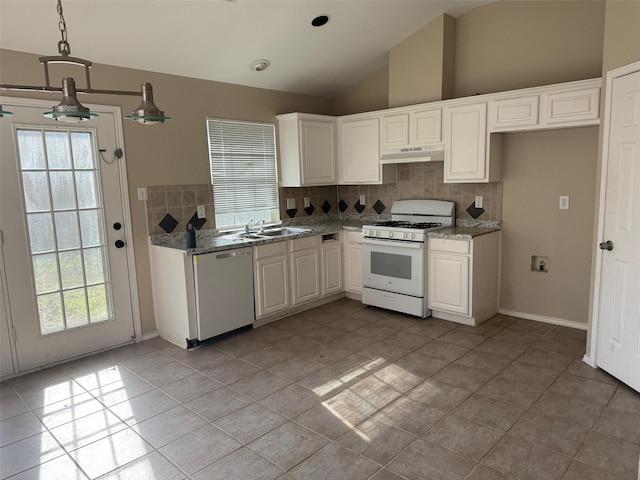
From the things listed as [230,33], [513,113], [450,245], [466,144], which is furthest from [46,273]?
[513,113]

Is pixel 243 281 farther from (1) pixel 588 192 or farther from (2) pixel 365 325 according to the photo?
(1) pixel 588 192

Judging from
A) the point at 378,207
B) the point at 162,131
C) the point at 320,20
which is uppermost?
the point at 320,20

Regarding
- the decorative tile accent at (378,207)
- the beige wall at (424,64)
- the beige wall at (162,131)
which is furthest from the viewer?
the decorative tile accent at (378,207)

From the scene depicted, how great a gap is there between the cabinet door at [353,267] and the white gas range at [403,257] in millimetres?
194

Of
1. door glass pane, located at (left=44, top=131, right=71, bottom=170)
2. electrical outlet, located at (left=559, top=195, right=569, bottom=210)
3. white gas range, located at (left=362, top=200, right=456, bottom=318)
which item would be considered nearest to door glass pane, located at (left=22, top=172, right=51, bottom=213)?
door glass pane, located at (left=44, top=131, right=71, bottom=170)

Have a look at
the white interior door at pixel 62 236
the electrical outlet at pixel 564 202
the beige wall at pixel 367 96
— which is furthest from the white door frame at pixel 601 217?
the white interior door at pixel 62 236

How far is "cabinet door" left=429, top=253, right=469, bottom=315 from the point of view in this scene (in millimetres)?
4062

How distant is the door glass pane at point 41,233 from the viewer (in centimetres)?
334

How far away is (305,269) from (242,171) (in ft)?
4.13

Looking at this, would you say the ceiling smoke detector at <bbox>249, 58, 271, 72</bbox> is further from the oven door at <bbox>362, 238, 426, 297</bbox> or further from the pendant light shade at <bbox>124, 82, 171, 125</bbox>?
the pendant light shade at <bbox>124, 82, 171, 125</bbox>

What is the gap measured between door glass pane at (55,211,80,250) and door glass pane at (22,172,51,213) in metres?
0.12

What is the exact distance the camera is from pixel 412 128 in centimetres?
452

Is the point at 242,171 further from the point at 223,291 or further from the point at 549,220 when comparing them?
the point at 549,220

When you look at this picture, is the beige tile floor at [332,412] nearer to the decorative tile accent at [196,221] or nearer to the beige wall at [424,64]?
the decorative tile accent at [196,221]
